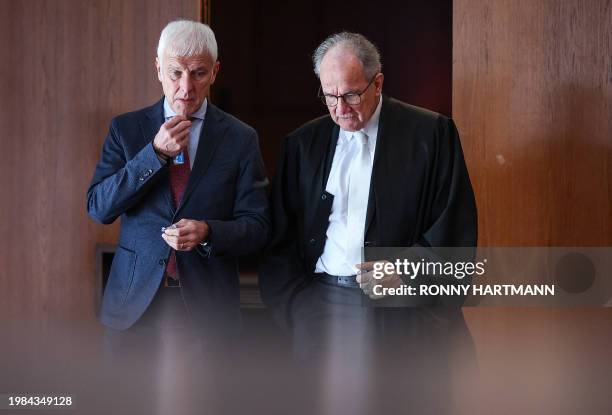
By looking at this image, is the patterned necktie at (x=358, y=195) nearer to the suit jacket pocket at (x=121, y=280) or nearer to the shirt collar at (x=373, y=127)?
the shirt collar at (x=373, y=127)

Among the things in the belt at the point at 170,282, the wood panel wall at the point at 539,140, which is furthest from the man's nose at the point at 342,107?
the wood panel wall at the point at 539,140

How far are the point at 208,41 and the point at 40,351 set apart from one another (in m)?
1.57

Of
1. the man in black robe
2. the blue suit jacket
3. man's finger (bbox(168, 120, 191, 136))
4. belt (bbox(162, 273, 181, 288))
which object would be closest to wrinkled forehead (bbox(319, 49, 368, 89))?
the man in black robe

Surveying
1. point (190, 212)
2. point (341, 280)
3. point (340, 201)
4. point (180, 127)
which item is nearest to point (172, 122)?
point (180, 127)

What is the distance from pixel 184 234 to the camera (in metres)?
2.10

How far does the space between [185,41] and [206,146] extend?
29 cm

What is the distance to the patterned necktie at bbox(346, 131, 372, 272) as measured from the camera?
2.35 meters

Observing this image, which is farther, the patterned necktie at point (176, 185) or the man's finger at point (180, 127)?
the patterned necktie at point (176, 185)

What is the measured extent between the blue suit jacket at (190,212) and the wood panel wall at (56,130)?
90 centimetres

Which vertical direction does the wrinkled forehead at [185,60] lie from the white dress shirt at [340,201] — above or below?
above

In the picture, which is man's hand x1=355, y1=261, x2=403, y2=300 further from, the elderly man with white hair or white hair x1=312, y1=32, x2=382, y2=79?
white hair x1=312, y1=32, x2=382, y2=79

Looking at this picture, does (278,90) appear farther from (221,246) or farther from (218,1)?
(221,246)

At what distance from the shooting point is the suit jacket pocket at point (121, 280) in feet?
7.36

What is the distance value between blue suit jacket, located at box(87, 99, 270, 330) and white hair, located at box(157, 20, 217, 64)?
0.20m
